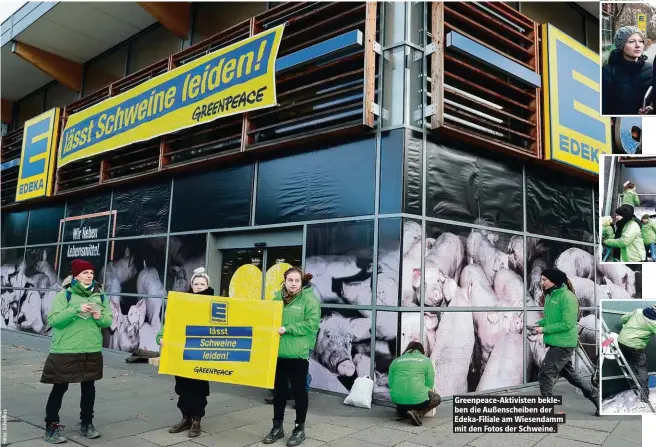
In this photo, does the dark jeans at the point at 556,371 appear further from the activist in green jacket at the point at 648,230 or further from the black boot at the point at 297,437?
the black boot at the point at 297,437

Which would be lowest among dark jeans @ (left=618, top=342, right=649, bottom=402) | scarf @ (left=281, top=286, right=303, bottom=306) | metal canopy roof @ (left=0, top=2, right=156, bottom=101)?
dark jeans @ (left=618, top=342, right=649, bottom=402)

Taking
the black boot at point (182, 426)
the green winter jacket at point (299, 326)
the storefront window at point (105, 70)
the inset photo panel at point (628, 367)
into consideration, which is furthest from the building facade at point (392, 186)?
→ the storefront window at point (105, 70)

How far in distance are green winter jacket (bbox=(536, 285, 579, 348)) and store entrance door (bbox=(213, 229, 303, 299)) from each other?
3.56 meters

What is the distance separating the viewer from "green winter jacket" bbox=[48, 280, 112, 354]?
4.99 metres

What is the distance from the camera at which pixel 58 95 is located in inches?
645

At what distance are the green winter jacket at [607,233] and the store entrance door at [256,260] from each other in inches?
176

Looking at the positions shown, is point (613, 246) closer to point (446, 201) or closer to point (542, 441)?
point (542, 441)

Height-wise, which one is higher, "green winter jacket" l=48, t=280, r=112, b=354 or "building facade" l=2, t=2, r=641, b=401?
"building facade" l=2, t=2, r=641, b=401

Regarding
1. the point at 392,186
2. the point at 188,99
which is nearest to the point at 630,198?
the point at 392,186

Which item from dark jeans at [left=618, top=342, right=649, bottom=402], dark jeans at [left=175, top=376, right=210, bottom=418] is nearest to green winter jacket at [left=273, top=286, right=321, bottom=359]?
dark jeans at [left=175, top=376, right=210, bottom=418]

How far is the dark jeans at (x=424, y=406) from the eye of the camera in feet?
18.9

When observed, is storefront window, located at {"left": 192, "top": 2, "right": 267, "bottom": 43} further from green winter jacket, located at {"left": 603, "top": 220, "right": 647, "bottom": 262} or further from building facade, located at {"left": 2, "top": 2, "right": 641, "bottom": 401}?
green winter jacket, located at {"left": 603, "top": 220, "right": 647, "bottom": 262}

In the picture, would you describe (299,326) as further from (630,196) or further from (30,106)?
(30,106)

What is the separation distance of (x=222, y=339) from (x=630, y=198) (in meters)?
4.03
